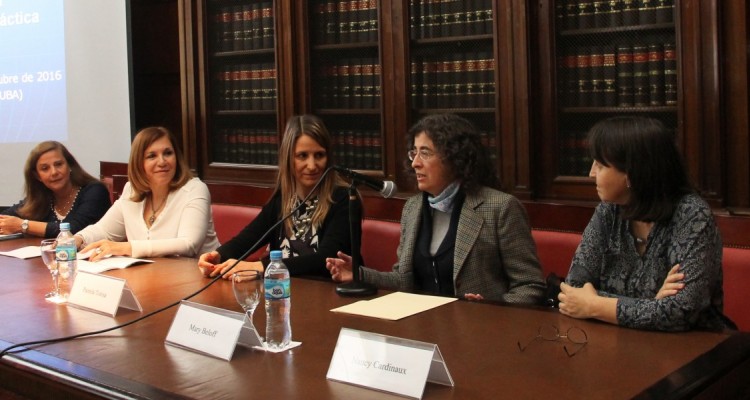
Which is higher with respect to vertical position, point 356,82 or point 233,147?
point 356,82

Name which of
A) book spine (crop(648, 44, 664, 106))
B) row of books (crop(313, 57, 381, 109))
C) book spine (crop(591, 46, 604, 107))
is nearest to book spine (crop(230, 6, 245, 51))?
row of books (crop(313, 57, 381, 109))

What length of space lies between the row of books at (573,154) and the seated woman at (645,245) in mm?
1342

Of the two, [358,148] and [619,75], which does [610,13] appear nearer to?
[619,75]

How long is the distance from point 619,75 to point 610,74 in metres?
0.04

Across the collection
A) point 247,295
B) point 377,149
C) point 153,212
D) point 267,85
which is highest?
point 267,85

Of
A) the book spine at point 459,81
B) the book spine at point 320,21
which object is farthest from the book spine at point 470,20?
the book spine at point 320,21

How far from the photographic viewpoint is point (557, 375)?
1.67 m

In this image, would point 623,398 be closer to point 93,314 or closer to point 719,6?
point 93,314

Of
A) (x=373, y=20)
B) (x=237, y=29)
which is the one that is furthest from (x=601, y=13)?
(x=237, y=29)

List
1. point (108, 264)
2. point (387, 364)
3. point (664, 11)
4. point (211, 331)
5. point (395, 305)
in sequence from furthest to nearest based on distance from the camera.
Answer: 1. point (664, 11)
2. point (108, 264)
3. point (395, 305)
4. point (211, 331)
5. point (387, 364)

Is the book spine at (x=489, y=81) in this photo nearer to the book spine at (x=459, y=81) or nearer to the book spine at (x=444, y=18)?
the book spine at (x=459, y=81)

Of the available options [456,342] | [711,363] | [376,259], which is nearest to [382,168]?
[376,259]

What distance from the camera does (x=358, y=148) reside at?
14.4ft

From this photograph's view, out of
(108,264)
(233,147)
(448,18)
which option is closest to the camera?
(108,264)
